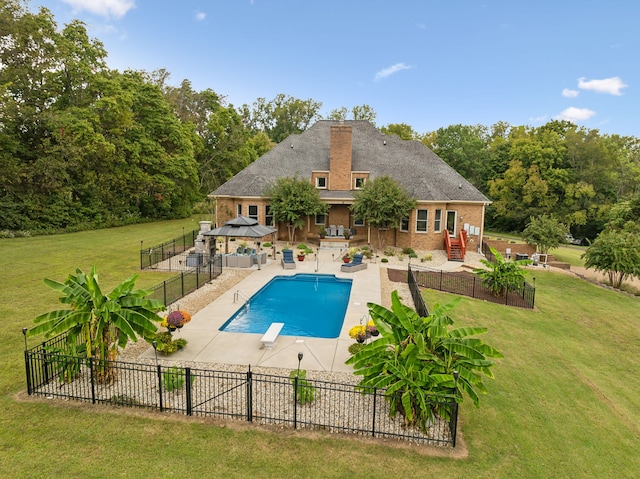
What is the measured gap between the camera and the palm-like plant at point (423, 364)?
787 cm

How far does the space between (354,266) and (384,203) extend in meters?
6.38

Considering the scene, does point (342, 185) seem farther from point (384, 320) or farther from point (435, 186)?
point (384, 320)

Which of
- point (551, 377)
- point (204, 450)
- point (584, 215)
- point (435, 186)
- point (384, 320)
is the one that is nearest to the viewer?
point (204, 450)

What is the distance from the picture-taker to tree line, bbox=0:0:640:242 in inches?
1326

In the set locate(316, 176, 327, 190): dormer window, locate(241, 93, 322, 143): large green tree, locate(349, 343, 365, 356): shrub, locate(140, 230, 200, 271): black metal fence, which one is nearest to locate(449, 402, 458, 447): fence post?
locate(349, 343, 365, 356): shrub

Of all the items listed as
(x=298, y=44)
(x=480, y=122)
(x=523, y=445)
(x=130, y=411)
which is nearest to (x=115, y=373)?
(x=130, y=411)

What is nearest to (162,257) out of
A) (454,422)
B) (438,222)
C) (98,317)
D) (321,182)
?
(321,182)

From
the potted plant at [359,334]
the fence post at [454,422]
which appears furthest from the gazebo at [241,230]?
the fence post at [454,422]

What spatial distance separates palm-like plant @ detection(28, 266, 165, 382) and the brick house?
2171 centimetres

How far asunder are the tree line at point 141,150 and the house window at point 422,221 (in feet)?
86.7

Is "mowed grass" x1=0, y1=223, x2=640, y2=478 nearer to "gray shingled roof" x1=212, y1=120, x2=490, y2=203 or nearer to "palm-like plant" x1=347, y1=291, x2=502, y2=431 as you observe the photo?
"palm-like plant" x1=347, y1=291, x2=502, y2=431

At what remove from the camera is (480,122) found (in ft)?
224

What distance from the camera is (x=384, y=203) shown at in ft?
90.7

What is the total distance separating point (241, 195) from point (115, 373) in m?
22.4
